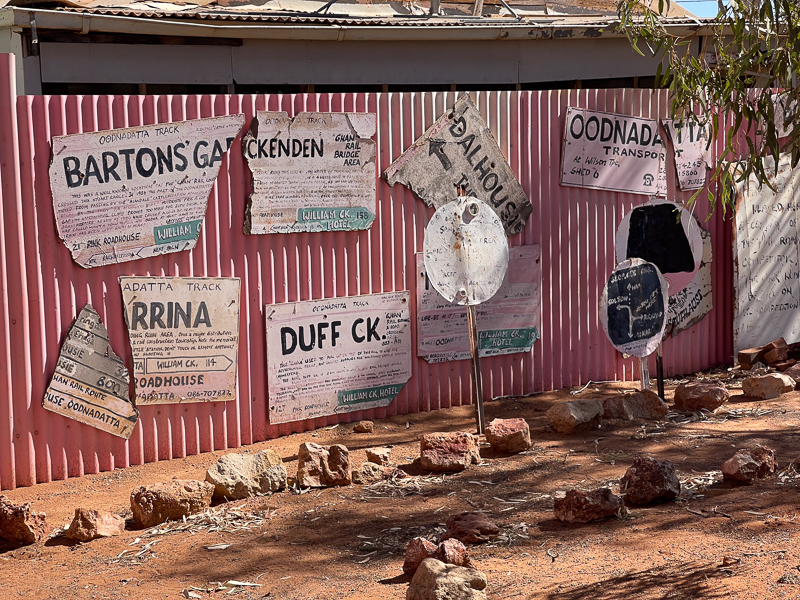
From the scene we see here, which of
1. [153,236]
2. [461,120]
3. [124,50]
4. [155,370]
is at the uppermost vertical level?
[124,50]

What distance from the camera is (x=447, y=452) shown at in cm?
641

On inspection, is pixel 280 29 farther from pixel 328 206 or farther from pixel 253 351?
pixel 253 351

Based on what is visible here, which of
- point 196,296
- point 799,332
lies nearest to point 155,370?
point 196,296

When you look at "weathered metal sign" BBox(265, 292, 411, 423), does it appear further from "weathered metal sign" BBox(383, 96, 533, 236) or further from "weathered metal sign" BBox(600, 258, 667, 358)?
"weathered metal sign" BBox(600, 258, 667, 358)

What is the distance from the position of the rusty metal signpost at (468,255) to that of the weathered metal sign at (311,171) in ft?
2.33

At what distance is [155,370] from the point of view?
669cm

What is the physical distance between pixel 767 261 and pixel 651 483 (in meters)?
5.10

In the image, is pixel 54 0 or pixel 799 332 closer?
pixel 54 0

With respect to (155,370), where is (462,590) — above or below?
below

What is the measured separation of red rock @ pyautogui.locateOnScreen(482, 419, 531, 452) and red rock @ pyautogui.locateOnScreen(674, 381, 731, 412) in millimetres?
1791

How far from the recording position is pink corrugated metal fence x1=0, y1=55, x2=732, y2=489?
6.17m

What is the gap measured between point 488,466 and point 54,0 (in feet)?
20.0

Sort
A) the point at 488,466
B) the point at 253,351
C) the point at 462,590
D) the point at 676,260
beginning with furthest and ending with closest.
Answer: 1. the point at 676,260
2. the point at 253,351
3. the point at 488,466
4. the point at 462,590

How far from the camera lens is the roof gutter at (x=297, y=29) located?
874 centimetres
